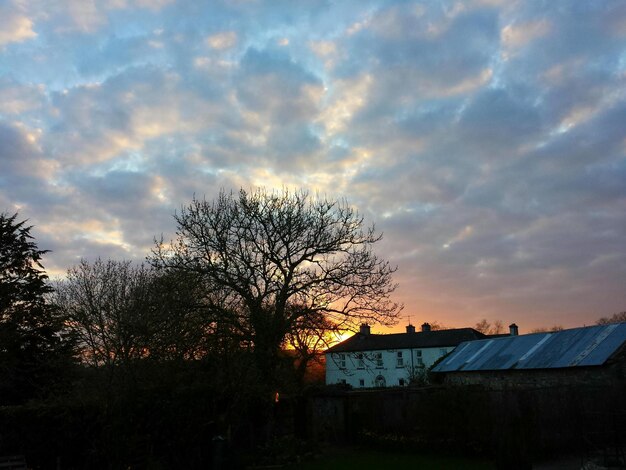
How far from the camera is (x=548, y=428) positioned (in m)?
17.4

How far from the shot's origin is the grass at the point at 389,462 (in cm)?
1625

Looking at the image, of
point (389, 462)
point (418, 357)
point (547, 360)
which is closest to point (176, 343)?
point (389, 462)

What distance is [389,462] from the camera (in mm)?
17625

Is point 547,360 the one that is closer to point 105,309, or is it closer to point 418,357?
point 105,309

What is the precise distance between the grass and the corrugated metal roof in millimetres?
8125

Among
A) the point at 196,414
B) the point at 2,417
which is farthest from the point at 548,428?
the point at 2,417

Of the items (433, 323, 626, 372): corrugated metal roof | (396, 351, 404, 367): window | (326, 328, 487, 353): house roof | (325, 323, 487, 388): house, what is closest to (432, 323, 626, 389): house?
(433, 323, 626, 372): corrugated metal roof

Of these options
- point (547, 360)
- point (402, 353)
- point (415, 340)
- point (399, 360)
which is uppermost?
point (415, 340)

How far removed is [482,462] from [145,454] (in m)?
10.4

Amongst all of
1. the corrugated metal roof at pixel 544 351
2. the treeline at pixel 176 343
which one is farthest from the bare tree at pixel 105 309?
the corrugated metal roof at pixel 544 351

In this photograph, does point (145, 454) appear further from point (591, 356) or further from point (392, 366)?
point (392, 366)

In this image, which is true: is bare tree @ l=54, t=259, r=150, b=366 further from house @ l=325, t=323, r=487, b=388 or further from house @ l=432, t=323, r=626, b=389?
house @ l=325, t=323, r=487, b=388

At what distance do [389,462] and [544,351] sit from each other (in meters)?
11.2

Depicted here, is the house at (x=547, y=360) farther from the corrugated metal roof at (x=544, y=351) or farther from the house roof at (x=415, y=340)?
the house roof at (x=415, y=340)
